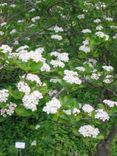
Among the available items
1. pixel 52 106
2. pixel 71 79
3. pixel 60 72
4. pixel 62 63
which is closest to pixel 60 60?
pixel 62 63

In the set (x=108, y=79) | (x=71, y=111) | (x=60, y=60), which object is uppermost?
(x=71, y=111)

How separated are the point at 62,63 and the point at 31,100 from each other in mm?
574

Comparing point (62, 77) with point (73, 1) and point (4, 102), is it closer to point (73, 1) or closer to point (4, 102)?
point (4, 102)

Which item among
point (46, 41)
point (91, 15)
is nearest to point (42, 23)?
point (46, 41)

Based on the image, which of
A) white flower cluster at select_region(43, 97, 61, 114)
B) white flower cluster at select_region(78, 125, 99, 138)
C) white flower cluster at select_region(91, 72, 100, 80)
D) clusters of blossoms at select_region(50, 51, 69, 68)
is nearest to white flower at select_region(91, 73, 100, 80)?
white flower cluster at select_region(91, 72, 100, 80)

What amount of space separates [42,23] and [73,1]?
0.33 meters

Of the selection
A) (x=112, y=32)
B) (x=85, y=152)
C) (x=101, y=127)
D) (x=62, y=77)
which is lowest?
(x=85, y=152)

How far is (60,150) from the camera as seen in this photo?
4715 mm

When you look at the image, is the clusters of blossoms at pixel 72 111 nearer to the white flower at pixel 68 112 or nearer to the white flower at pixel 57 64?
the white flower at pixel 68 112

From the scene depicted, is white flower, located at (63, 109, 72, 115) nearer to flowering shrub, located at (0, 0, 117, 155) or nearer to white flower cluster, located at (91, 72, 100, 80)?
flowering shrub, located at (0, 0, 117, 155)

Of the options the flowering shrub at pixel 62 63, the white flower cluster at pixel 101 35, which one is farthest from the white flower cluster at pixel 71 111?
the white flower cluster at pixel 101 35

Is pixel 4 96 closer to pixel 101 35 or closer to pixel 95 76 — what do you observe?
pixel 95 76

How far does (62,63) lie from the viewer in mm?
2773

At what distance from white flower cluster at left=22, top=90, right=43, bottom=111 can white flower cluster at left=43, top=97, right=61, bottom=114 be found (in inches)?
2.3
